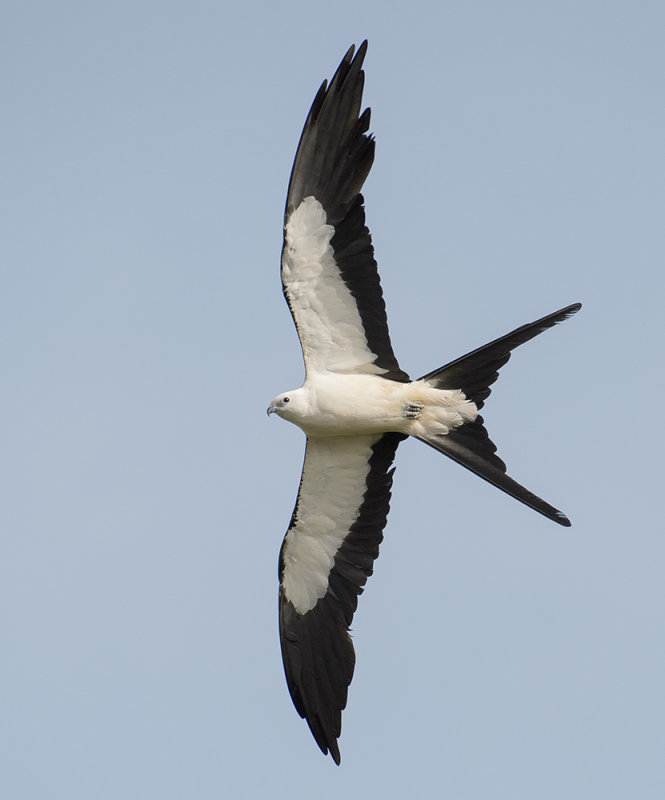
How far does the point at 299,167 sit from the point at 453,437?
2.57 meters

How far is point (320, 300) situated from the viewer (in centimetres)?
998

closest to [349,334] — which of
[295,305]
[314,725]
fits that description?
[295,305]

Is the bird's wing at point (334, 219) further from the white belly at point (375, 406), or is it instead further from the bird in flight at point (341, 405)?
the white belly at point (375, 406)

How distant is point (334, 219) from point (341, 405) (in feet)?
5.06

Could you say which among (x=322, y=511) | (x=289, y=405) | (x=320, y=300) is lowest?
(x=322, y=511)

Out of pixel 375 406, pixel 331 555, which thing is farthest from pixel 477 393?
pixel 331 555

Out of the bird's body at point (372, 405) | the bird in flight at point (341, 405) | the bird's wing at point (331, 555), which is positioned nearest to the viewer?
the bird in flight at point (341, 405)

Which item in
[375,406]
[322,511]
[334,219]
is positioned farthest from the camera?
[322,511]

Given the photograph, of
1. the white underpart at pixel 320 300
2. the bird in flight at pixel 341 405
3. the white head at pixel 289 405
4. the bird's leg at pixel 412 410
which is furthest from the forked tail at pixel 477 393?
the white head at pixel 289 405

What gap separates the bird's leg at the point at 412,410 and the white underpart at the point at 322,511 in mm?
512

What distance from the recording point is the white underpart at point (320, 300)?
32.0 feet

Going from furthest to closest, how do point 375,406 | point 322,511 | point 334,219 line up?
1. point 322,511
2. point 375,406
3. point 334,219

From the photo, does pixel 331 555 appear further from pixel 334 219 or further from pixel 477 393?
pixel 334 219

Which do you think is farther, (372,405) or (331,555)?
(331,555)
